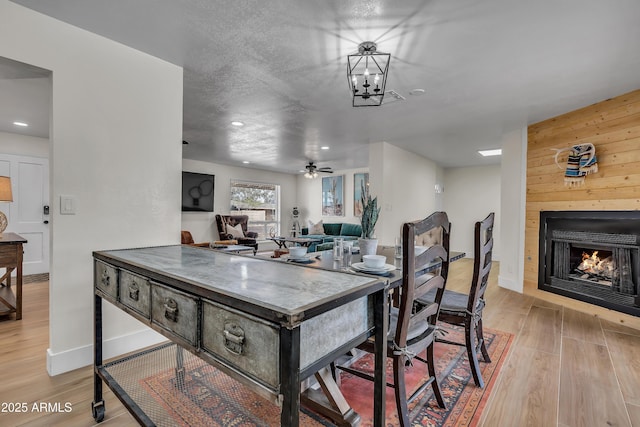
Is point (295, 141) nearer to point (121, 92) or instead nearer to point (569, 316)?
point (121, 92)

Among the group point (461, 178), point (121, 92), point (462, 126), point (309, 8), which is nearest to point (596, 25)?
point (309, 8)

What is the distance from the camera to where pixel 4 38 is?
169 centimetres

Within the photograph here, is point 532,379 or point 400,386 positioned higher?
point 400,386

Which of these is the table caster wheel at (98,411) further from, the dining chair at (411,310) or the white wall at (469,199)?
the white wall at (469,199)

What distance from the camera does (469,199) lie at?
7.34 m

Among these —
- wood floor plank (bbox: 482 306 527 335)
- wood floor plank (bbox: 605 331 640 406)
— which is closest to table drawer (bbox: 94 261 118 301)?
wood floor plank (bbox: 605 331 640 406)

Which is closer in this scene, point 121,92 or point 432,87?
point 121,92

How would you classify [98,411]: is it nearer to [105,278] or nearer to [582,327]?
[105,278]

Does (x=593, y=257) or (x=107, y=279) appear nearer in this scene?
(x=107, y=279)

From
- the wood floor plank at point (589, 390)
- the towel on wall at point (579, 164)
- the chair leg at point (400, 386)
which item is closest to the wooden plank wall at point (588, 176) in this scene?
the towel on wall at point (579, 164)

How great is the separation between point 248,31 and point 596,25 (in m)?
2.19

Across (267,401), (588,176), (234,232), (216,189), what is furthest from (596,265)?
(216,189)

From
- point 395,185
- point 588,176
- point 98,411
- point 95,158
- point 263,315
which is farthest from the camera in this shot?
point 395,185

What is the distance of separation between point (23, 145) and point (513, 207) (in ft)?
24.3
